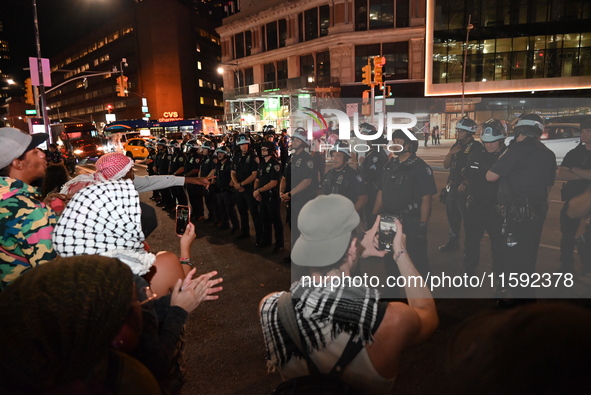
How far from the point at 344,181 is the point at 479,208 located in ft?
6.19

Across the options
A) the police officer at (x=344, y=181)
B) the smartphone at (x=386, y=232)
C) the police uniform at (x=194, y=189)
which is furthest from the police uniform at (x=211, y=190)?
the smartphone at (x=386, y=232)

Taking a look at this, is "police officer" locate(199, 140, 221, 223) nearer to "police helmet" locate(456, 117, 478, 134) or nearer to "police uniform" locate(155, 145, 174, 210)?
"police uniform" locate(155, 145, 174, 210)

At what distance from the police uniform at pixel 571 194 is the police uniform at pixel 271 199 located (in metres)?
4.38

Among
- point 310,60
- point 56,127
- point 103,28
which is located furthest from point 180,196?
point 103,28

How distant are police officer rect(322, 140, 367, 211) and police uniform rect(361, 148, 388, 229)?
31.8 inches

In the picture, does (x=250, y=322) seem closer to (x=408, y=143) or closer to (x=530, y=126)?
(x=408, y=143)

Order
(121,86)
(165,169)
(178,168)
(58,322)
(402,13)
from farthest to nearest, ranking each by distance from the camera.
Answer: (402,13)
(121,86)
(165,169)
(178,168)
(58,322)

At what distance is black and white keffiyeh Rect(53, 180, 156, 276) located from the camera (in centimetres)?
223

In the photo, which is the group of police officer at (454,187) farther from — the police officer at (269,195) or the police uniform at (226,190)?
the police uniform at (226,190)

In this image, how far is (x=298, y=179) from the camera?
22.1 feet

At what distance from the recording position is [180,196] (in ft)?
34.2

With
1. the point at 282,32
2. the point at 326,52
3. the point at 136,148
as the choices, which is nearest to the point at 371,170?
the point at 136,148

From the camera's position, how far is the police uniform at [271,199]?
23.0ft

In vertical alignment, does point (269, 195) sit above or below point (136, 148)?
below
